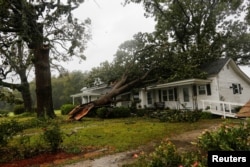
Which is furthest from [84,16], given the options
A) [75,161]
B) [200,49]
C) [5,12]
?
[75,161]

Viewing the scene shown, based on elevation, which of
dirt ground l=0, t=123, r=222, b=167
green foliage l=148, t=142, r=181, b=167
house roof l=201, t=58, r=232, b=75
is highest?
house roof l=201, t=58, r=232, b=75

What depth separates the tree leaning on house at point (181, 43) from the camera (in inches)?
898

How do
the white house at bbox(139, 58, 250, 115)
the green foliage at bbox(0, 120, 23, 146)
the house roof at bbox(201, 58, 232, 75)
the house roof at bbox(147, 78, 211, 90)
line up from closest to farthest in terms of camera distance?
the green foliage at bbox(0, 120, 23, 146) < the house roof at bbox(147, 78, 211, 90) < the white house at bbox(139, 58, 250, 115) < the house roof at bbox(201, 58, 232, 75)

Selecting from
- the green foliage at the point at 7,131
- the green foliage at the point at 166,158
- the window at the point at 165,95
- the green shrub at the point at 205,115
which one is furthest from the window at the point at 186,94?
the green foliage at the point at 166,158

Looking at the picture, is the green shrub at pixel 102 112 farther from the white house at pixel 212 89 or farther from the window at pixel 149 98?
the window at pixel 149 98

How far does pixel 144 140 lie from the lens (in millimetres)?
10859

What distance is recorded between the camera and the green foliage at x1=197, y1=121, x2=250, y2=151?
520 centimetres

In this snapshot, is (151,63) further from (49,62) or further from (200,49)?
(49,62)

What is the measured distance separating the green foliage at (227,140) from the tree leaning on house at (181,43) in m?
15.8

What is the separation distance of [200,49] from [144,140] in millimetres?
16890

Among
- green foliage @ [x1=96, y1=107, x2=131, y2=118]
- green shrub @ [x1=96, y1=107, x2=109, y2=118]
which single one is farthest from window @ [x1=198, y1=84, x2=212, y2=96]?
green shrub @ [x1=96, y1=107, x2=109, y2=118]

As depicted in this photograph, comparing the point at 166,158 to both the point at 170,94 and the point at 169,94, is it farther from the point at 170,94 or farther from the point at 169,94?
the point at 169,94

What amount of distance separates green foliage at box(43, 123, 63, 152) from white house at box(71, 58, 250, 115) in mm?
14678

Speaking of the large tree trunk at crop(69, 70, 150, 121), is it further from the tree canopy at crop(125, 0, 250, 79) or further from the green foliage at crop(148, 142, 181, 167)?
the green foliage at crop(148, 142, 181, 167)
